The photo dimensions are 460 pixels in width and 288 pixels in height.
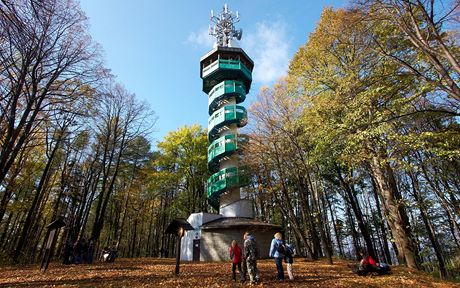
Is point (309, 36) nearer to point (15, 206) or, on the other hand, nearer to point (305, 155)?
point (305, 155)

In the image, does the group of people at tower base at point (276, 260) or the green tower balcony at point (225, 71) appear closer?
the group of people at tower base at point (276, 260)

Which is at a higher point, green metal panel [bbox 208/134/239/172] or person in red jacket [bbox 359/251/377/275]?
→ green metal panel [bbox 208/134/239/172]

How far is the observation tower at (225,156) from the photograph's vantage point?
19.8 meters

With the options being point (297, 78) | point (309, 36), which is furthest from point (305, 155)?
point (309, 36)

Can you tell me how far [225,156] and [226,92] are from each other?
6.92 metres

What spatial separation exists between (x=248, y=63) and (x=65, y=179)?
21.8 m

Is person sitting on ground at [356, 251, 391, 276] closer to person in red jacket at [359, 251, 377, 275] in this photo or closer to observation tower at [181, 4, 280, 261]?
person in red jacket at [359, 251, 377, 275]

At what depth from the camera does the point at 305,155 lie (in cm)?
1555

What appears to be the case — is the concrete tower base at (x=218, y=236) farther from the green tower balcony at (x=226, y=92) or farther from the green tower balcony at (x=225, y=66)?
the green tower balcony at (x=225, y=66)

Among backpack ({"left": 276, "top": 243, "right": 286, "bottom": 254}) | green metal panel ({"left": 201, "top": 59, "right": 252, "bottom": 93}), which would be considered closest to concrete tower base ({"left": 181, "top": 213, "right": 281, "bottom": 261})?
backpack ({"left": 276, "top": 243, "right": 286, "bottom": 254})

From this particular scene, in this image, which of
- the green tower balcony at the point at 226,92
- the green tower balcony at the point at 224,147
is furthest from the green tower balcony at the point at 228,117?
the green tower balcony at the point at 226,92

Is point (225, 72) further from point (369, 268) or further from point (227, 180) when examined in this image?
point (369, 268)

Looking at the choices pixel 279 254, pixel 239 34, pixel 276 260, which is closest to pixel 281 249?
pixel 279 254

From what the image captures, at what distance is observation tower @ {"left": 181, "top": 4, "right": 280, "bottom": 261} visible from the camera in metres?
19.8
